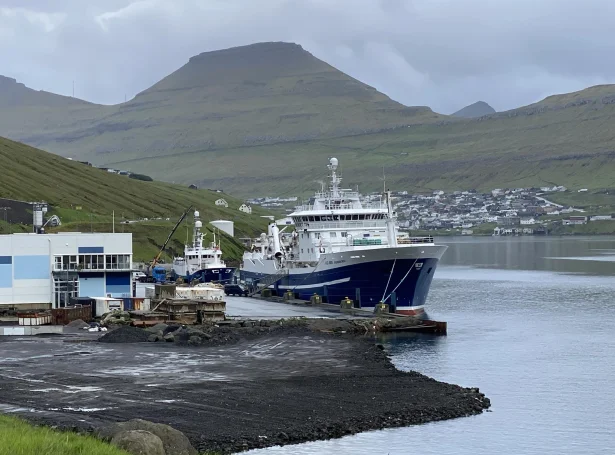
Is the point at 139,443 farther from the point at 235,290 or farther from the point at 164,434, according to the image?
the point at 235,290

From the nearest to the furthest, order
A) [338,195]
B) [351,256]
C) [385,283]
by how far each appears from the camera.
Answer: [385,283], [351,256], [338,195]

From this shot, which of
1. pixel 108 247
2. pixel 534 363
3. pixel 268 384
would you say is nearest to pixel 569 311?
pixel 534 363

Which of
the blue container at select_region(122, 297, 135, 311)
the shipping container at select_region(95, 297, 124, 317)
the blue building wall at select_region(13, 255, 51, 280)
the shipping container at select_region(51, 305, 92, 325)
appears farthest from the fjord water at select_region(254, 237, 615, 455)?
the blue building wall at select_region(13, 255, 51, 280)

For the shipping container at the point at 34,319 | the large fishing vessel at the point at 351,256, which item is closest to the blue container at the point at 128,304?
the shipping container at the point at 34,319

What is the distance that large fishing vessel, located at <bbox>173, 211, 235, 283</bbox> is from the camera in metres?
117

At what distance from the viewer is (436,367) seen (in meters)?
54.2

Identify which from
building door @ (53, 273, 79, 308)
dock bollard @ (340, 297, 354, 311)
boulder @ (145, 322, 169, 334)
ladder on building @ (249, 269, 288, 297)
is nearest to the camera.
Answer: boulder @ (145, 322, 169, 334)

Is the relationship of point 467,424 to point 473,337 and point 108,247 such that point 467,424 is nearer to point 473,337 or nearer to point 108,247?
point 473,337

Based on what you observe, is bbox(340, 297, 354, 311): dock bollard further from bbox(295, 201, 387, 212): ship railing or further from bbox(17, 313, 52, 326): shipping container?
bbox(17, 313, 52, 326): shipping container

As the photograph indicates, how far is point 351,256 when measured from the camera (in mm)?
80500

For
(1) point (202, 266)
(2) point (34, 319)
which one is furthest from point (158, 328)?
(1) point (202, 266)

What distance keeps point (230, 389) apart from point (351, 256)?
37861 millimetres

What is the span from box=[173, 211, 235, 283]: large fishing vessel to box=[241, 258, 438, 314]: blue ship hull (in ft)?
114

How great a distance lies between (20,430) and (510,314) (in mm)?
62565
